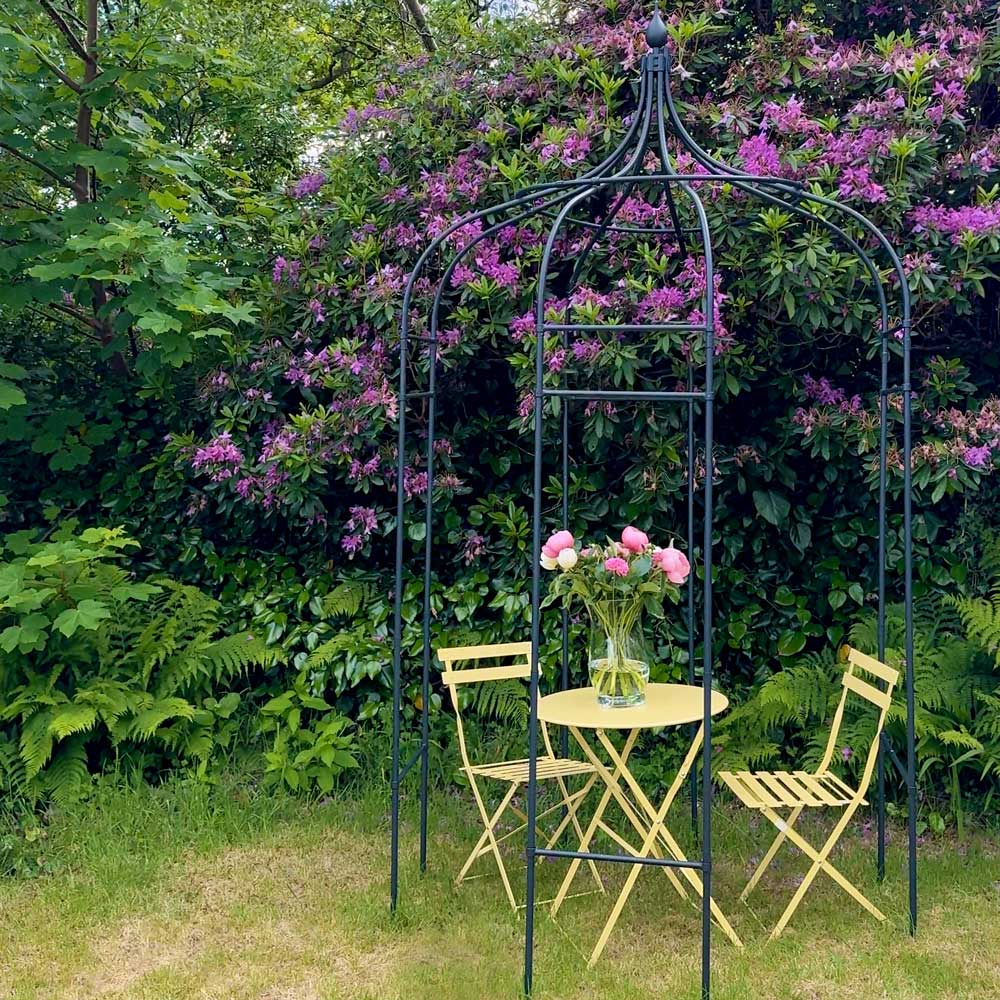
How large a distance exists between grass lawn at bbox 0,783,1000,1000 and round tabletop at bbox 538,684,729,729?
76 cm

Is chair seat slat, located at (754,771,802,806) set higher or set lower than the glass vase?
lower

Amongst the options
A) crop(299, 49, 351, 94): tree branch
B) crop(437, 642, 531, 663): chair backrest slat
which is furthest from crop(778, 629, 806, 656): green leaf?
crop(299, 49, 351, 94): tree branch

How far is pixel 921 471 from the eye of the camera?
4.27m

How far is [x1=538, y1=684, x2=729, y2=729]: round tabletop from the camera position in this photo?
3.36 meters

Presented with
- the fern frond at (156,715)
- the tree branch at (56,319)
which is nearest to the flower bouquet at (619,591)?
the fern frond at (156,715)

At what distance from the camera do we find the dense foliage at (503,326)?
168 inches

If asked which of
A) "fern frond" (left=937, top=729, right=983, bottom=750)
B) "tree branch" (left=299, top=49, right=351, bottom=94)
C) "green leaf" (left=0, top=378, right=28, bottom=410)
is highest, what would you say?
"tree branch" (left=299, top=49, right=351, bottom=94)

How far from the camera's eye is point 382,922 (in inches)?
142

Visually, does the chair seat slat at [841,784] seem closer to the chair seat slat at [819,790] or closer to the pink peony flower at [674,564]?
the chair seat slat at [819,790]

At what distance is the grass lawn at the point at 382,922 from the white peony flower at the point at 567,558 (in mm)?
1313

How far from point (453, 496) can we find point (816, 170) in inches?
91.8

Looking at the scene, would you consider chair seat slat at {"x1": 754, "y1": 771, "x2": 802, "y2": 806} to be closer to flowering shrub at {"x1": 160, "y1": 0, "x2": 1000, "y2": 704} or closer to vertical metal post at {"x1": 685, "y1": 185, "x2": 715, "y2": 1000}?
vertical metal post at {"x1": 685, "y1": 185, "x2": 715, "y2": 1000}

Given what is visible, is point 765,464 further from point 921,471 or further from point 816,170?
point 816,170

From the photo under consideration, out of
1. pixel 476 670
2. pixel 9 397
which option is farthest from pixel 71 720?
pixel 476 670
